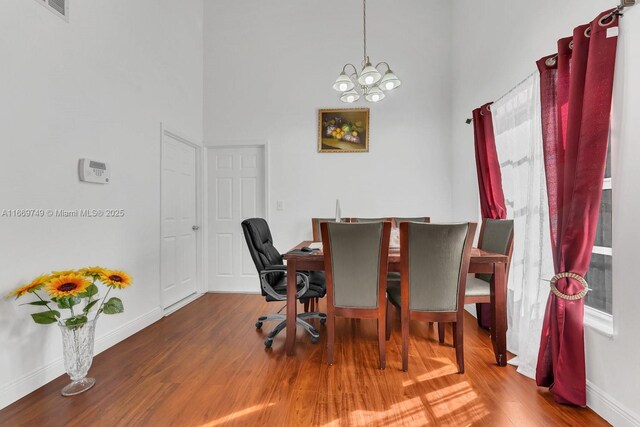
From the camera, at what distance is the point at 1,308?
159cm

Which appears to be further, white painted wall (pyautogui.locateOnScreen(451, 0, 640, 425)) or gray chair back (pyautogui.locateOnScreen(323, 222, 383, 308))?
gray chair back (pyautogui.locateOnScreen(323, 222, 383, 308))

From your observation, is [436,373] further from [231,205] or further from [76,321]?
[231,205]

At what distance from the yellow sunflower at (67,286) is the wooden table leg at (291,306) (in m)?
1.23

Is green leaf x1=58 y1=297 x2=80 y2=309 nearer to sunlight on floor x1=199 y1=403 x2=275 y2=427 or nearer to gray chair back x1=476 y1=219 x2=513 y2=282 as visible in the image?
sunlight on floor x1=199 y1=403 x2=275 y2=427

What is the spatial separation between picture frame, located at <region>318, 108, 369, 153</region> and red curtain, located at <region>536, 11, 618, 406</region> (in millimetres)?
2206

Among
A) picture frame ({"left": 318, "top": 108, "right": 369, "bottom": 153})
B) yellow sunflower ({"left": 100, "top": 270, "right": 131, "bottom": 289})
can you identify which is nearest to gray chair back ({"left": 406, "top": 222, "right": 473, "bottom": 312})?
yellow sunflower ({"left": 100, "top": 270, "right": 131, "bottom": 289})

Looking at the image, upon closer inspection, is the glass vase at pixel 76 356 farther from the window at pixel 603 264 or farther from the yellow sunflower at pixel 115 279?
the window at pixel 603 264

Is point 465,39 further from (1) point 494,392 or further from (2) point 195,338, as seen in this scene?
(2) point 195,338

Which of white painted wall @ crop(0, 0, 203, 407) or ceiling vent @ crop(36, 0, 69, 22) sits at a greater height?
ceiling vent @ crop(36, 0, 69, 22)

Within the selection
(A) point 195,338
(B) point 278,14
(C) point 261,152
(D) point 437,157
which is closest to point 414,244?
(A) point 195,338

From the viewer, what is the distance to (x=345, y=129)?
3.81m

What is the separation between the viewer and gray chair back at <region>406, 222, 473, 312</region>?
6.01 feet

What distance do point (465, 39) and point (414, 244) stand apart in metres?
2.80

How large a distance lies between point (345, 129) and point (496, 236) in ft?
7.24
